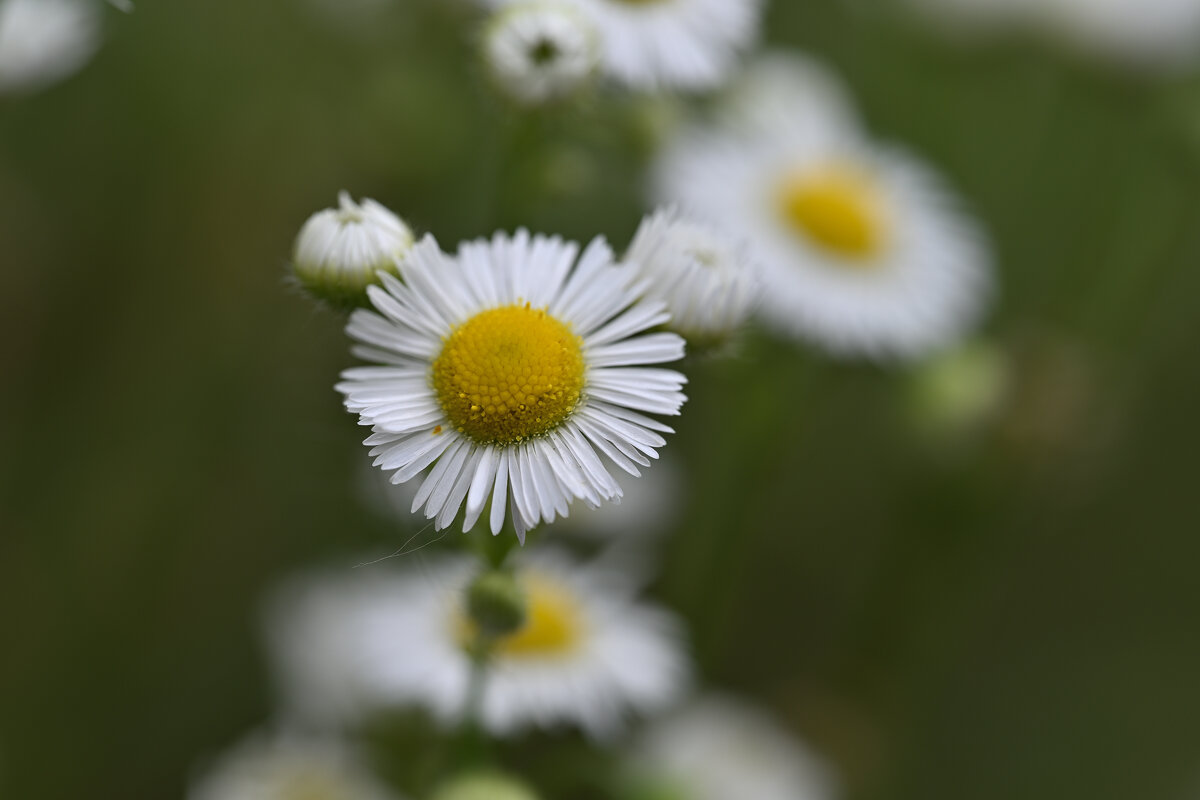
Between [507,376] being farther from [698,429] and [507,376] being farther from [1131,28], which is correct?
[1131,28]

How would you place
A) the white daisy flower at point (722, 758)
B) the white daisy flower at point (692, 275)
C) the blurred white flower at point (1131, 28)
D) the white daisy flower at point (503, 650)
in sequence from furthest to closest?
the blurred white flower at point (1131, 28) → the white daisy flower at point (722, 758) → the white daisy flower at point (503, 650) → the white daisy flower at point (692, 275)

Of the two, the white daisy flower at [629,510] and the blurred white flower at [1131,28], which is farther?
the blurred white flower at [1131,28]

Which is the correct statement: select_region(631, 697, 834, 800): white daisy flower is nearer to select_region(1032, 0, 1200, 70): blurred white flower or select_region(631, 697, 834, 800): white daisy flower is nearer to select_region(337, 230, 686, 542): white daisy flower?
select_region(337, 230, 686, 542): white daisy flower

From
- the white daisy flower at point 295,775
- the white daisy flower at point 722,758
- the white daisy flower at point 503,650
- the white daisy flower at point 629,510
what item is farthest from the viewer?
the white daisy flower at point 629,510

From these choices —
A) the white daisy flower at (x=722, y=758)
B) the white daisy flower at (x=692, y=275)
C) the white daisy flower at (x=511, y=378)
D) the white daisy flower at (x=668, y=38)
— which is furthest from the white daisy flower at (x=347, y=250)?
the white daisy flower at (x=722, y=758)

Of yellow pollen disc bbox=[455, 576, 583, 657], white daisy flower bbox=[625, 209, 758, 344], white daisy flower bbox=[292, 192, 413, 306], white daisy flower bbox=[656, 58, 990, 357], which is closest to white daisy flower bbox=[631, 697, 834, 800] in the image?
yellow pollen disc bbox=[455, 576, 583, 657]

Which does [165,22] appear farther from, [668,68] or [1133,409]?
[1133,409]

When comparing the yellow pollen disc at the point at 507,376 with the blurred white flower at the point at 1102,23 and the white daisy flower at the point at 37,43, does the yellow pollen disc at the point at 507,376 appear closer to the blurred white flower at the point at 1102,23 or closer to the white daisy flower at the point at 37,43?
the white daisy flower at the point at 37,43

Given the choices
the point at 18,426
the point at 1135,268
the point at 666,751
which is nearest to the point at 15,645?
the point at 18,426
